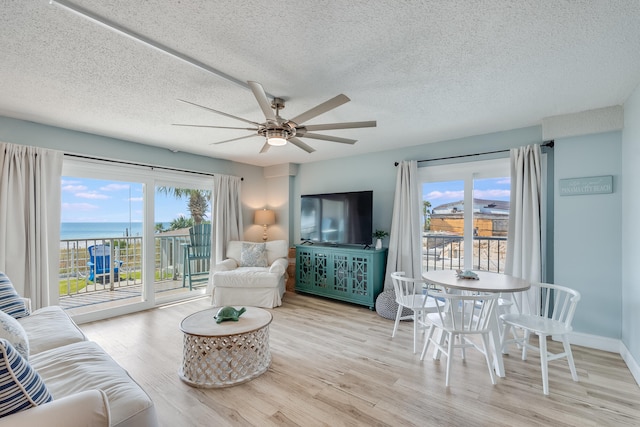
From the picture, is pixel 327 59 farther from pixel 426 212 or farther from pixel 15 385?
pixel 426 212

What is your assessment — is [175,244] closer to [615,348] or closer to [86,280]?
[86,280]

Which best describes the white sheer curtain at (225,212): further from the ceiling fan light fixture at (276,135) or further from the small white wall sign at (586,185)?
the small white wall sign at (586,185)

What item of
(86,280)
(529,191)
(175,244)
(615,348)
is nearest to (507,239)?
(529,191)

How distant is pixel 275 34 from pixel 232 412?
7.92 ft

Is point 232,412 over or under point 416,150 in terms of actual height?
under

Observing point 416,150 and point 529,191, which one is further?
point 416,150

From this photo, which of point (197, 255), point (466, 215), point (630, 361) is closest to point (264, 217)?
point (197, 255)

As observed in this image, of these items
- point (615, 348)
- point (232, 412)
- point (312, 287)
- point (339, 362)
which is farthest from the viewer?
point (312, 287)

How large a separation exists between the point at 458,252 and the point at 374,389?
2455 mm

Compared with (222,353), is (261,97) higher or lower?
higher

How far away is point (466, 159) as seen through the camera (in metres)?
3.79

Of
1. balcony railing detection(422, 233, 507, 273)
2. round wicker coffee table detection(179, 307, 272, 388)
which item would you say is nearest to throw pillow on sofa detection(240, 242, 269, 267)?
round wicker coffee table detection(179, 307, 272, 388)

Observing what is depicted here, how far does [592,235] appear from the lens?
2855 millimetres

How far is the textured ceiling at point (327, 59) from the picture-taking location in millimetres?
1525
